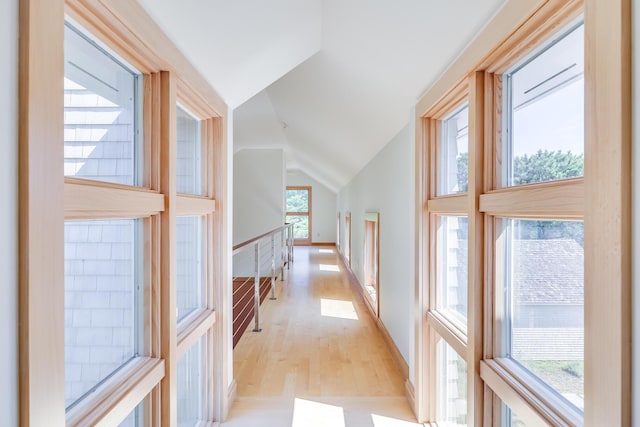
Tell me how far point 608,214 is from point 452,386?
1387mm

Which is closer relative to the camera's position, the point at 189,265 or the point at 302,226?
the point at 189,265

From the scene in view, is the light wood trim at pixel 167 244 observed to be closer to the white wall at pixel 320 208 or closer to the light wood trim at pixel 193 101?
the light wood trim at pixel 193 101

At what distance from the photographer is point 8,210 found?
62 cm

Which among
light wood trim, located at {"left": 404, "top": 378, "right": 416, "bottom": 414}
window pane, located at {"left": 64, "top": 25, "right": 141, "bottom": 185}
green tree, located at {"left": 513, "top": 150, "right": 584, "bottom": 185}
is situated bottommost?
light wood trim, located at {"left": 404, "top": 378, "right": 416, "bottom": 414}

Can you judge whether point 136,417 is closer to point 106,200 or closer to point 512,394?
point 106,200

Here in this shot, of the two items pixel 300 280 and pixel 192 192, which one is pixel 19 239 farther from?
pixel 300 280

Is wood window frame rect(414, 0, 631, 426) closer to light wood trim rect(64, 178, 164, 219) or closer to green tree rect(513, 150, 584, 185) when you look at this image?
green tree rect(513, 150, 584, 185)

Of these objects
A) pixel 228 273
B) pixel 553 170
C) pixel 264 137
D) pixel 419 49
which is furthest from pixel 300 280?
pixel 553 170

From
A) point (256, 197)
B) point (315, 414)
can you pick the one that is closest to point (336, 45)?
point (315, 414)

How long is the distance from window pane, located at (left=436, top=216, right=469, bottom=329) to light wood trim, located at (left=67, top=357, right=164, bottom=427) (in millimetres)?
1226

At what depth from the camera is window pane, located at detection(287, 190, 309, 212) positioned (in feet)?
40.4

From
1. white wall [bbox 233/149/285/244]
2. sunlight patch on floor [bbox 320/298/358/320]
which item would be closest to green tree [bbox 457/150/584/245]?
sunlight patch on floor [bbox 320/298/358/320]

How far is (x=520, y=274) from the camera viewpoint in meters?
1.23

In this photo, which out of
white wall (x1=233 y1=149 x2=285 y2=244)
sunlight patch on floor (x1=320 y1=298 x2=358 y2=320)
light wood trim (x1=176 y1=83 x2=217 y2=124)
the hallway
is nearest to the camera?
light wood trim (x1=176 y1=83 x2=217 y2=124)
